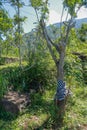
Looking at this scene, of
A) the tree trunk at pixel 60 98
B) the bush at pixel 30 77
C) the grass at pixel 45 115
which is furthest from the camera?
the bush at pixel 30 77

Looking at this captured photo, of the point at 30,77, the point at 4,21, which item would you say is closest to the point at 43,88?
the point at 30,77

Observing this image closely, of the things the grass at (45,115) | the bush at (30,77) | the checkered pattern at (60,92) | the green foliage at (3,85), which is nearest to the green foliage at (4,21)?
the grass at (45,115)

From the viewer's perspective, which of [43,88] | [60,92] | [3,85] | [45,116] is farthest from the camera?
[43,88]

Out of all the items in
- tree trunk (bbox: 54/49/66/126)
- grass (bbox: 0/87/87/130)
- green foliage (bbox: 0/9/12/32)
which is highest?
green foliage (bbox: 0/9/12/32)

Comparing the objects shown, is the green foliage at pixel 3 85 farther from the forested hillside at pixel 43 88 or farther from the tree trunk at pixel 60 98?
the tree trunk at pixel 60 98

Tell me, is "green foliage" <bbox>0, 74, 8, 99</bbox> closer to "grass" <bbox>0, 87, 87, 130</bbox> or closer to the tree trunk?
"grass" <bbox>0, 87, 87, 130</bbox>

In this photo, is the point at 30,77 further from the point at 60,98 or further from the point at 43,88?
the point at 60,98

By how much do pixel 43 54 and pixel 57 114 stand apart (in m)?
4.53

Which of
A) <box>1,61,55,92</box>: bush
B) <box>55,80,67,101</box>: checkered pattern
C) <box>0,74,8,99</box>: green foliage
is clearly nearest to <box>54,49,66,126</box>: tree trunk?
<box>55,80,67,101</box>: checkered pattern

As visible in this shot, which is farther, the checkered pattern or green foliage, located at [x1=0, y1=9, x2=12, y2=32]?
the checkered pattern

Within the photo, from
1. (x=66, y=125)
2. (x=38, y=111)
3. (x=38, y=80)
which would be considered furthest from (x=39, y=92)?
(x=66, y=125)

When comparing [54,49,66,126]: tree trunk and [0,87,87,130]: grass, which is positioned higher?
[54,49,66,126]: tree trunk

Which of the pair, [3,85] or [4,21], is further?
[3,85]

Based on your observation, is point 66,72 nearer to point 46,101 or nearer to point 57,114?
point 46,101
